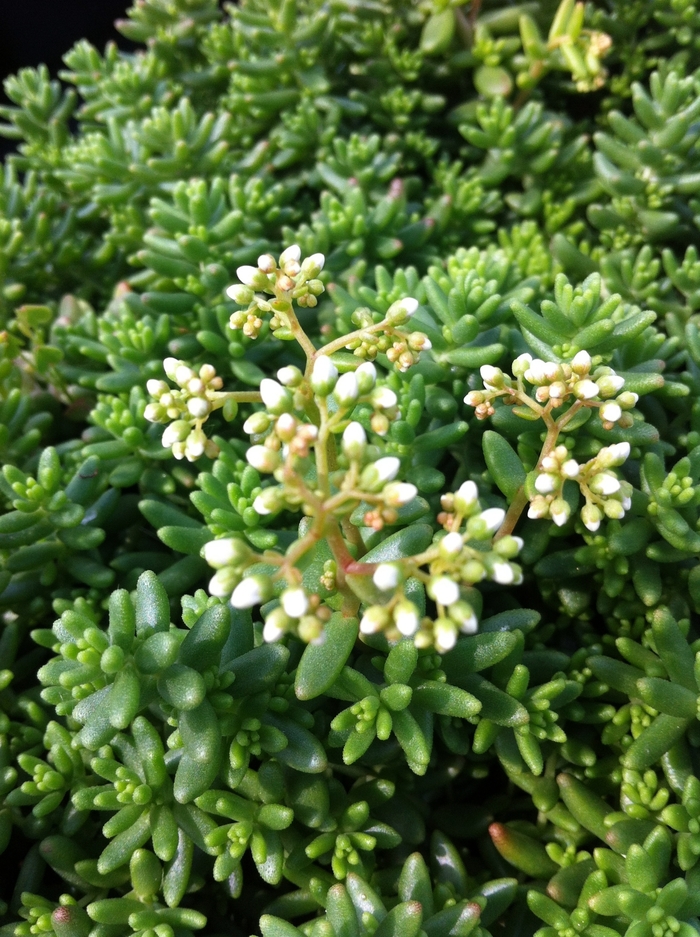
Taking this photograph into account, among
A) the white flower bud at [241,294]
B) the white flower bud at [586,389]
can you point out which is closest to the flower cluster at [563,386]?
the white flower bud at [586,389]

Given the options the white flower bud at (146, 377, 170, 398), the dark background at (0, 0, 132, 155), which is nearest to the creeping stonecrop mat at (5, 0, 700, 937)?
the white flower bud at (146, 377, 170, 398)

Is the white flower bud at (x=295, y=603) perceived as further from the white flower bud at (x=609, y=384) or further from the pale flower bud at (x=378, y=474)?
the white flower bud at (x=609, y=384)

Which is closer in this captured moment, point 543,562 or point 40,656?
point 543,562

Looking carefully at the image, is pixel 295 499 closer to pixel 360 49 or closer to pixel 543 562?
pixel 543 562

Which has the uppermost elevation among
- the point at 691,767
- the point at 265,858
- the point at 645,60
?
→ the point at 645,60

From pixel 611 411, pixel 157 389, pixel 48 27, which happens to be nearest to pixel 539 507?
pixel 611 411

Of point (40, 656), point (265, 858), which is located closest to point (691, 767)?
point (265, 858)
